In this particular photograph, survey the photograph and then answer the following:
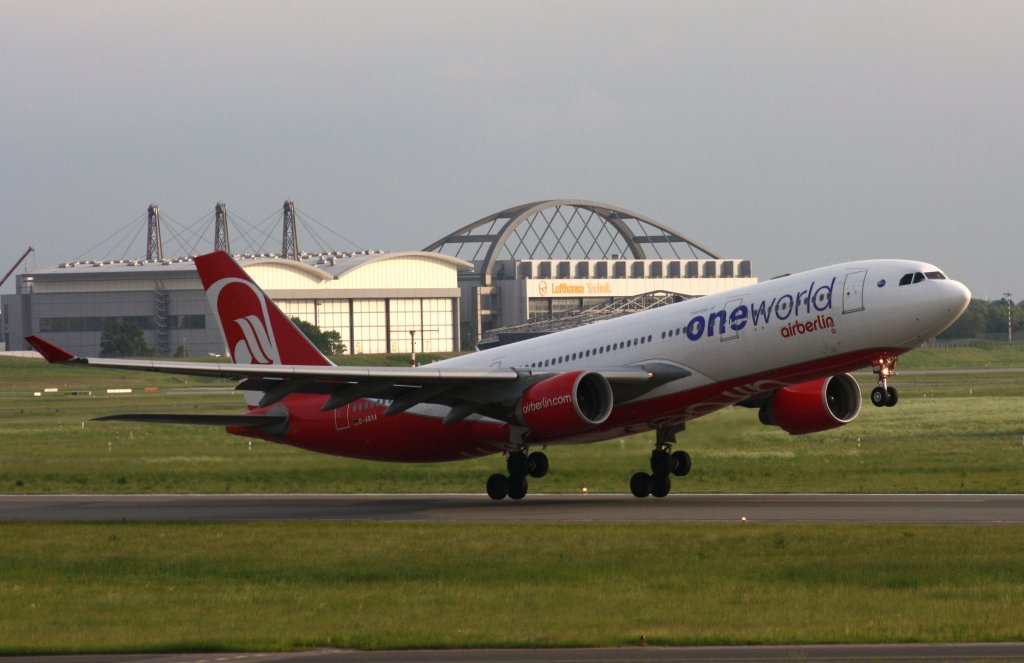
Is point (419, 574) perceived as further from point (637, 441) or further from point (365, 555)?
point (637, 441)

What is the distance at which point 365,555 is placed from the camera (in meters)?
30.5

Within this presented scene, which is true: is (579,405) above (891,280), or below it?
below

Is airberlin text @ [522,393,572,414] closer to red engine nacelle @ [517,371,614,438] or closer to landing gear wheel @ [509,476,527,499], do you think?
red engine nacelle @ [517,371,614,438]

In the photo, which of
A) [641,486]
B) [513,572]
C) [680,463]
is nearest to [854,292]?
[680,463]

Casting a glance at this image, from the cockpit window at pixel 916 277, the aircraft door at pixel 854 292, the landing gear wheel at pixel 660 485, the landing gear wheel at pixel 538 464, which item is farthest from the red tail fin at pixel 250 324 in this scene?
the cockpit window at pixel 916 277

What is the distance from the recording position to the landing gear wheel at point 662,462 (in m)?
42.7

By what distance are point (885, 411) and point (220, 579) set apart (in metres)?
56.1

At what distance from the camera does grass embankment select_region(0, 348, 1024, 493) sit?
45469 mm

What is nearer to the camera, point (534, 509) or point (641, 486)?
point (534, 509)

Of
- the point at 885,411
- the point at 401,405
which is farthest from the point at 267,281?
the point at 401,405

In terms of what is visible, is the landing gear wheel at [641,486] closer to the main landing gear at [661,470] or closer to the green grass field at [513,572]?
the main landing gear at [661,470]

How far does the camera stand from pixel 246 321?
45.8 meters

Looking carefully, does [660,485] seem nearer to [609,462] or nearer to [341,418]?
[609,462]

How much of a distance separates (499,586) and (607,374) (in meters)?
13.9
